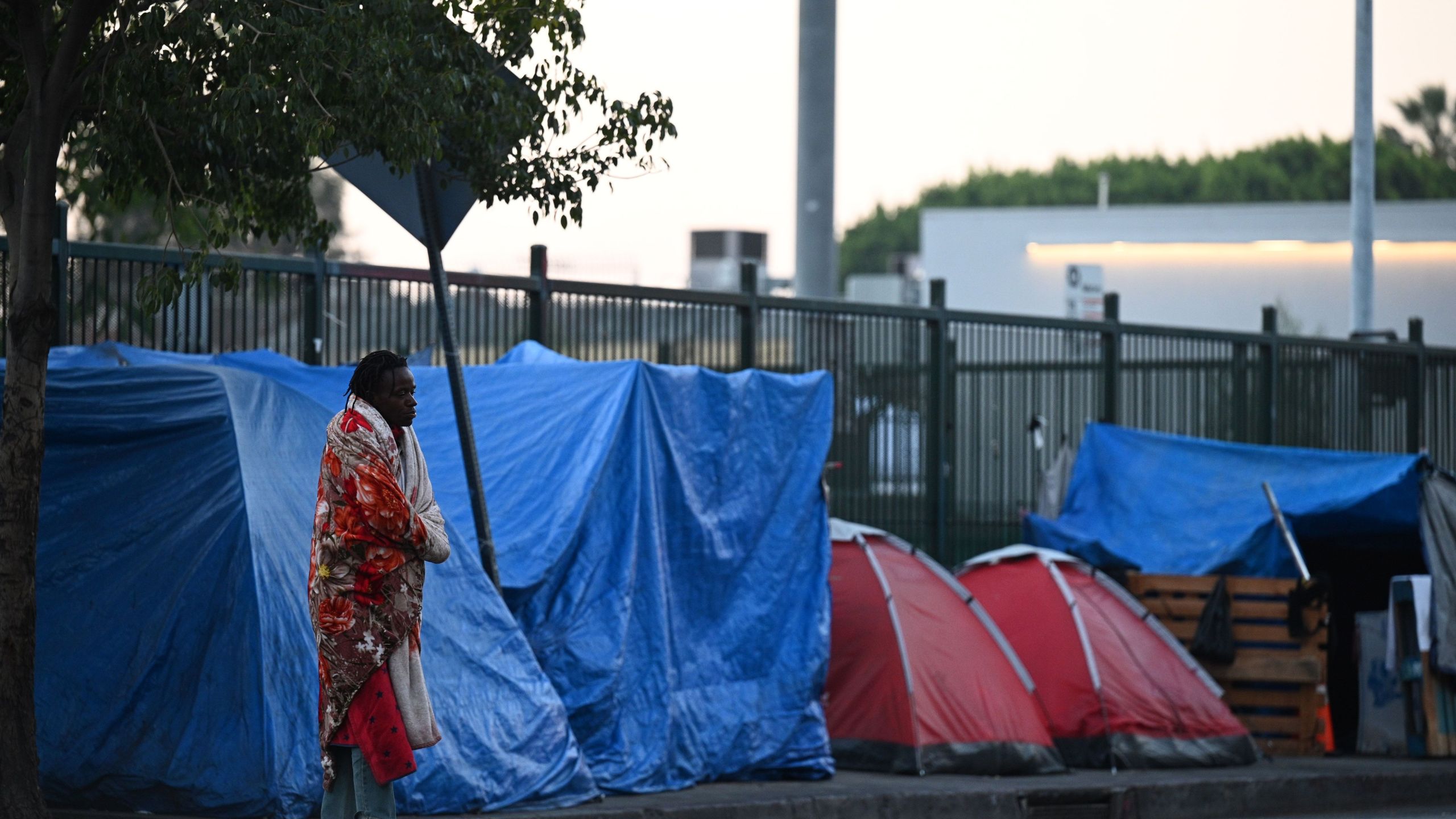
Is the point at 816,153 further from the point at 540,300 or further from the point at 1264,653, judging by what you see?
the point at 1264,653

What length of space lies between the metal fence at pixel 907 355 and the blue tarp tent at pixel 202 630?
0.57 meters

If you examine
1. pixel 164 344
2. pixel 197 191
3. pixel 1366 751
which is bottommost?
pixel 1366 751

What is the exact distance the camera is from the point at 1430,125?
81.6 metres

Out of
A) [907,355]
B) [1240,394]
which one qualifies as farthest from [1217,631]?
[1240,394]

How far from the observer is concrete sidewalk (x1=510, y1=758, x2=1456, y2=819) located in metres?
8.26

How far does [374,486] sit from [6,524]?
5.43 feet

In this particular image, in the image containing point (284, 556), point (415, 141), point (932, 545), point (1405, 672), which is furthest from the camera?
point (932, 545)

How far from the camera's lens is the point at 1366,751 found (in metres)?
12.0

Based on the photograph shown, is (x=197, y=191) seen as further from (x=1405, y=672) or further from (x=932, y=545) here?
(x=1405, y=672)

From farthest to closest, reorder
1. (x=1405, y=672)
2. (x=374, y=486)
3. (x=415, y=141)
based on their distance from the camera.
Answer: (x=1405, y=672)
(x=415, y=141)
(x=374, y=486)

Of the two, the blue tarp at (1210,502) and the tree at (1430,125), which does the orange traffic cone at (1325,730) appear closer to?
the blue tarp at (1210,502)

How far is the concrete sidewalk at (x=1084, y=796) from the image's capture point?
8.26m

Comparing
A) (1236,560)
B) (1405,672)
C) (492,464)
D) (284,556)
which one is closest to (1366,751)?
(1405,672)

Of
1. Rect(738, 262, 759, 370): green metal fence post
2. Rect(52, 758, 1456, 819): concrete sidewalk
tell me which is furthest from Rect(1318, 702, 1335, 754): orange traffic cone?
Rect(738, 262, 759, 370): green metal fence post
